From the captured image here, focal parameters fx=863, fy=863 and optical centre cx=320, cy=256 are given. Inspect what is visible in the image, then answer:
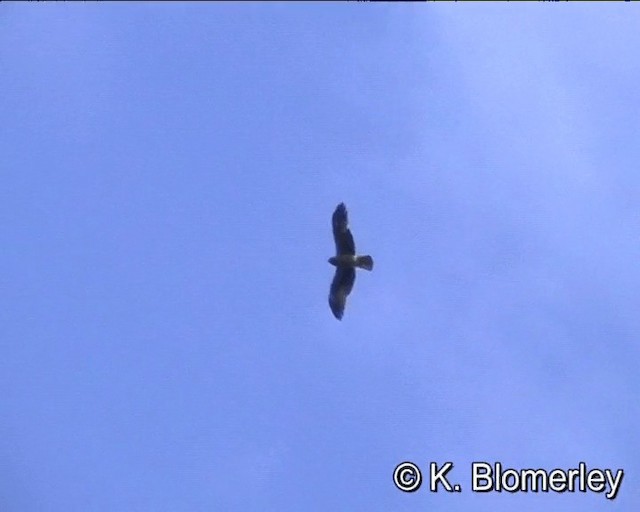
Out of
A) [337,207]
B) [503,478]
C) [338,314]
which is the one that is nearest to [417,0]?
[337,207]

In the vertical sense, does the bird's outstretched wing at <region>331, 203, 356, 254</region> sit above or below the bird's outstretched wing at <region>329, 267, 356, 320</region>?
above

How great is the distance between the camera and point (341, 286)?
27141mm

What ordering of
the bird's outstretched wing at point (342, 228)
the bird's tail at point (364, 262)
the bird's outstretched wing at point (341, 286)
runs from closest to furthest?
the bird's outstretched wing at point (342, 228)
the bird's tail at point (364, 262)
the bird's outstretched wing at point (341, 286)

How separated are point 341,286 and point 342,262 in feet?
2.62

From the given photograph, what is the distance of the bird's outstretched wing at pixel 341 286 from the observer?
27.0 meters

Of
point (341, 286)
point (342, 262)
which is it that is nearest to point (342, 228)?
point (342, 262)

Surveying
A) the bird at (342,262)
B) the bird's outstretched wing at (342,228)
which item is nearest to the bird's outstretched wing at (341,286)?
the bird at (342,262)

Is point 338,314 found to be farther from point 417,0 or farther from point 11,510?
point 11,510

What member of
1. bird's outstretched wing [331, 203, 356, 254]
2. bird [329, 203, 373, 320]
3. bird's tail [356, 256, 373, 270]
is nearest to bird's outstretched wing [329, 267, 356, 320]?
bird [329, 203, 373, 320]

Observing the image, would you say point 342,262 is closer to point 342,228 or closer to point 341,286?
point 341,286

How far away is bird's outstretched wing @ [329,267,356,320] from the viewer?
1063 inches

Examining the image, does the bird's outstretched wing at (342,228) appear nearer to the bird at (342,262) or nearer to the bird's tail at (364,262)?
the bird at (342,262)

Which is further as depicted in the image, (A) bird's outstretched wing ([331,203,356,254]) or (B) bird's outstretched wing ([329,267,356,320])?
(B) bird's outstretched wing ([329,267,356,320])

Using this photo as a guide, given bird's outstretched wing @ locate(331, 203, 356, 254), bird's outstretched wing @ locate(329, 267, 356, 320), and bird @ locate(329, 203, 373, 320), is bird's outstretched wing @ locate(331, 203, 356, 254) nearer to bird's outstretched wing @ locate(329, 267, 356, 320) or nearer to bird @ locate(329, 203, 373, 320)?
bird @ locate(329, 203, 373, 320)
